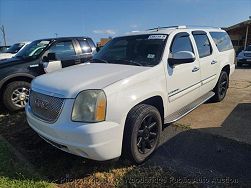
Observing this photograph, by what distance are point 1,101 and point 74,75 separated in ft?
10.6

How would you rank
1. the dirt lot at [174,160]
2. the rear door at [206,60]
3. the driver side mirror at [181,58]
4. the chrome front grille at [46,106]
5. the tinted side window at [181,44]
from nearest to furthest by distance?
the chrome front grille at [46,106] < the dirt lot at [174,160] < the driver side mirror at [181,58] < the tinted side window at [181,44] < the rear door at [206,60]

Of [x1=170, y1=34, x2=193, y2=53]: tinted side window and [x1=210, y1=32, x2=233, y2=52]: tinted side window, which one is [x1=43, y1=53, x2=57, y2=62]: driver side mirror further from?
[x1=210, y1=32, x2=233, y2=52]: tinted side window

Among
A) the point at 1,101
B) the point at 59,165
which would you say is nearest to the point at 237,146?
the point at 59,165

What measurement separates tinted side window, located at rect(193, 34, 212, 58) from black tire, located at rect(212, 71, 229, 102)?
38.8 inches

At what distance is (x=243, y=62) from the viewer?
1638 cm

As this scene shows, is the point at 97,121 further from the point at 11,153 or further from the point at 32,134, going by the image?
the point at 32,134

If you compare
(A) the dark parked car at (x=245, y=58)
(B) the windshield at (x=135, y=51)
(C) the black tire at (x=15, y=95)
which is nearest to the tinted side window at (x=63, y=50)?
(C) the black tire at (x=15, y=95)

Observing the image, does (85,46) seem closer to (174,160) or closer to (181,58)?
(181,58)

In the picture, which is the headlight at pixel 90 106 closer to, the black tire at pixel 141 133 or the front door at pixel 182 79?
the black tire at pixel 141 133

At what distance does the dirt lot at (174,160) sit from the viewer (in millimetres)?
3238

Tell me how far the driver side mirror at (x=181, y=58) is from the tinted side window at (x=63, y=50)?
3677 mm

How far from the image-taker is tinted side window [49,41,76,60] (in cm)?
686

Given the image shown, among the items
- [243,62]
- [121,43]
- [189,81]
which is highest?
[121,43]

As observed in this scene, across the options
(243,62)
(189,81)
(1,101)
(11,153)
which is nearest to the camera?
(11,153)
